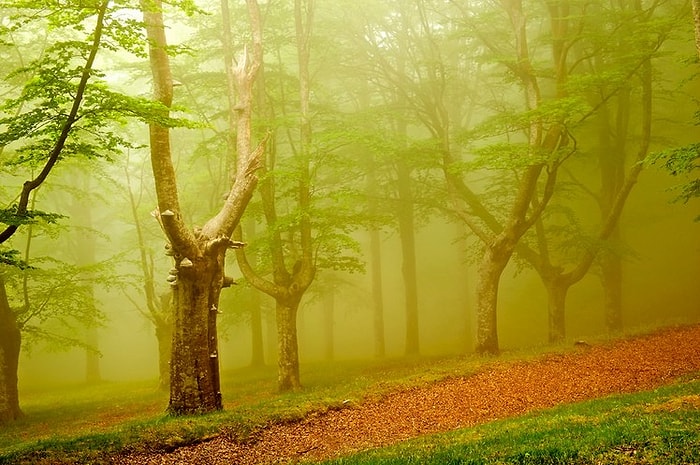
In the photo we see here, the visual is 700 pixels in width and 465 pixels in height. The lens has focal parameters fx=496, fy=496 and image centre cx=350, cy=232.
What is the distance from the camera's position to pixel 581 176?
96.7ft

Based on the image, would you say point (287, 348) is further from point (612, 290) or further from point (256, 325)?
point (612, 290)

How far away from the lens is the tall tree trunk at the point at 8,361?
16.3 m

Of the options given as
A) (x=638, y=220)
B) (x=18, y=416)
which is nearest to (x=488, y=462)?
(x=18, y=416)

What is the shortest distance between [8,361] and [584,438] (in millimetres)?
17863

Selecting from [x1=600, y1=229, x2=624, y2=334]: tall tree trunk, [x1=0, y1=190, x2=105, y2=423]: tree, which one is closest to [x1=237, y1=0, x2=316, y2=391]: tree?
[x1=0, y1=190, x2=105, y2=423]: tree

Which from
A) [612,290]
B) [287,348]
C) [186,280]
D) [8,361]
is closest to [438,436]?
[186,280]

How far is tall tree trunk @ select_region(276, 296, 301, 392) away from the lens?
1639 centimetres

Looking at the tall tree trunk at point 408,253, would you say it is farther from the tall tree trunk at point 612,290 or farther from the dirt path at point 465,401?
the dirt path at point 465,401

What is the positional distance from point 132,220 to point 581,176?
2616 cm

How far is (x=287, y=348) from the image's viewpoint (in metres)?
16.5

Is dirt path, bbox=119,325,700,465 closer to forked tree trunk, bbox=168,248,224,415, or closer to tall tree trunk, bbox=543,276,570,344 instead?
forked tree trunk, bbox=168,248,224,415

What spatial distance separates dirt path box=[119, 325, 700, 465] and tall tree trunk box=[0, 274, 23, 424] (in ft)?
34.3

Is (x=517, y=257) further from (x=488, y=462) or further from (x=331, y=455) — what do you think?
(x=488, y=462)

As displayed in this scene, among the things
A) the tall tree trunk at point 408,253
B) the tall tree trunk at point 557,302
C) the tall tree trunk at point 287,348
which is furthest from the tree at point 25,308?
the tall tree trunk at point 557,302
